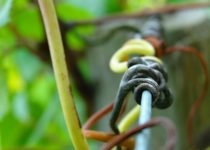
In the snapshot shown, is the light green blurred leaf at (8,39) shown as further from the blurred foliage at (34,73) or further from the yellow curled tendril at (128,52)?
the yellow curled tendril at (128,52)

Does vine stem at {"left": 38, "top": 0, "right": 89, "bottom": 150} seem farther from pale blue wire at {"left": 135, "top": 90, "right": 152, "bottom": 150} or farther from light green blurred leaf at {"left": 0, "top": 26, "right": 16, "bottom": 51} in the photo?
light green blurred leaf at {"left": 0, "top": 26, "right": 16, "bottom": 51}

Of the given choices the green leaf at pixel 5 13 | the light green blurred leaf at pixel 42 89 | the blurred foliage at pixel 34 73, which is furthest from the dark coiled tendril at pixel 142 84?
the light green blurred leaf at pixel 42 89

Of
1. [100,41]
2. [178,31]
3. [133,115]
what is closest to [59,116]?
[100,41]

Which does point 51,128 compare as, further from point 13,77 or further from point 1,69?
point 1,69

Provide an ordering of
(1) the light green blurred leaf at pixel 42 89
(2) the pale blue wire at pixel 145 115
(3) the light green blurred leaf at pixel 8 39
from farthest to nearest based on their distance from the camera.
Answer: (1) the light green blurred leaf at pixel 42 89, (3) the light green blurred leaf at pixel 8 39, (2) the pale blue wire at pixel 145 115

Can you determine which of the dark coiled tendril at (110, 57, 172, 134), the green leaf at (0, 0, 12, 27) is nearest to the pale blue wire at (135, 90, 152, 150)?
the dark coiled tendril at (110, 57, 172, 134)

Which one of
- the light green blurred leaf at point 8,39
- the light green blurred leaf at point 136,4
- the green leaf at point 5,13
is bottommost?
the light green blurred leaf at point 136,4
